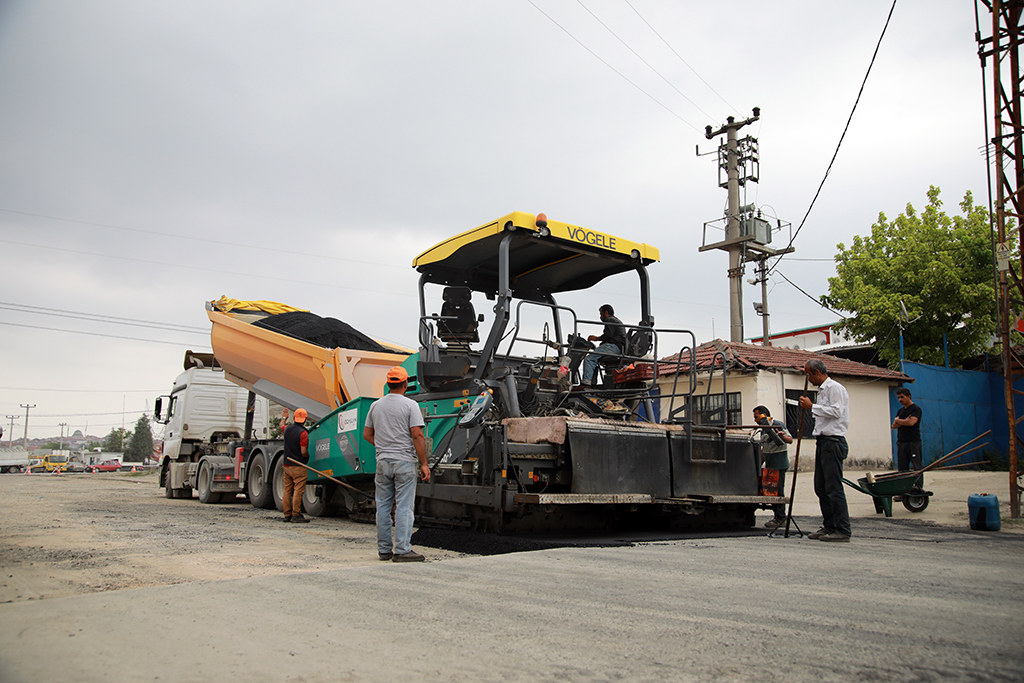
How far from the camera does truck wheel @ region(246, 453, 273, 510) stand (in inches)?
460

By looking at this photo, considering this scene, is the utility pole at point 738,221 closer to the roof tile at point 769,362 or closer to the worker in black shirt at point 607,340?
the roof tile at point 769,362

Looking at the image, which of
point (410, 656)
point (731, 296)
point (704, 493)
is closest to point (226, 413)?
point (704, 493)

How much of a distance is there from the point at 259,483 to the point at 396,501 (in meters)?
7.09

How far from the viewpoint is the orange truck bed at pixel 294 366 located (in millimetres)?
10164

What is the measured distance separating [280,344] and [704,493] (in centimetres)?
690

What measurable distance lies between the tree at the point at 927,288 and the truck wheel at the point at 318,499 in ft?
64.1

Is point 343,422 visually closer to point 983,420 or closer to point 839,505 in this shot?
point 839,505

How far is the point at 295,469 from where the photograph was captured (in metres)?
9.85

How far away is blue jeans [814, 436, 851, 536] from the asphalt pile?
6.39m

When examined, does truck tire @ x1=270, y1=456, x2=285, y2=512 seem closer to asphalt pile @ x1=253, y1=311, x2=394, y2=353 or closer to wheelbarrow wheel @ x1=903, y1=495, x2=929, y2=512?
asphalt pile @ x1=253, y1=311, x2=394, y2=353

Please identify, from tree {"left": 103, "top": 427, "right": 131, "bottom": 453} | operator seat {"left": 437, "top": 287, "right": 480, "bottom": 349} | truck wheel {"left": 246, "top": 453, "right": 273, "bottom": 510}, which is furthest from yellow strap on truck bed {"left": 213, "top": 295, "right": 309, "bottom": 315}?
tree {"left": 103, "top": 427, "right": 131, "bottom": 453}

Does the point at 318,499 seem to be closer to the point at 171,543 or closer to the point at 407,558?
the point at 171,543

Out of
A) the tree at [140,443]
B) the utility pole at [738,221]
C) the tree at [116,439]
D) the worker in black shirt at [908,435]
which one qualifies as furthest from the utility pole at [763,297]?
the tree at [116,439]

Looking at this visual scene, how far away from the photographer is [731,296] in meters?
27.0
